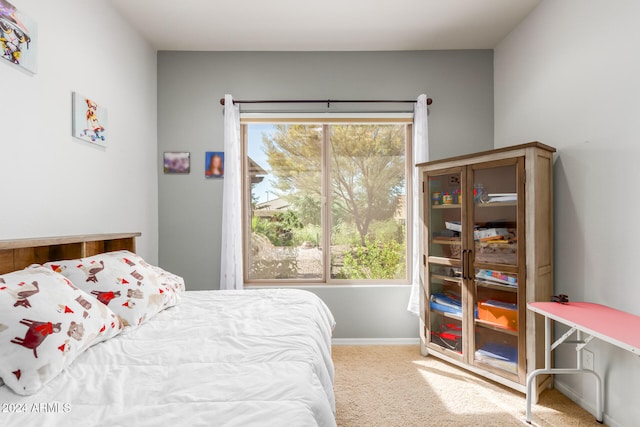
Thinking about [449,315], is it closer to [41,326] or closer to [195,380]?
[195,380]

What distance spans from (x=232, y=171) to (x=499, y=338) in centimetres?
260

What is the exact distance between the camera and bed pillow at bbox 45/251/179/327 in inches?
61.9

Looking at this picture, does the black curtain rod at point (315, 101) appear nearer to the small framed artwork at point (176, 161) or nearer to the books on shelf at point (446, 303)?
the small framed artwork at point (176, 161)

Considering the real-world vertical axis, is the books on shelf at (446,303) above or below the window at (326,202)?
below

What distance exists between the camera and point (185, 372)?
1.13 meters

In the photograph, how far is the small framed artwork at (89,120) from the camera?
206cm

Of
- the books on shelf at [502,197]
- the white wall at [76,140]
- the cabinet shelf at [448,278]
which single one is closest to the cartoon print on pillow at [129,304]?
the white wall at [76,140]

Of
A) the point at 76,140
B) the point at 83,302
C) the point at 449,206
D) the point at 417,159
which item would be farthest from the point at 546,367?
the point at 76,140

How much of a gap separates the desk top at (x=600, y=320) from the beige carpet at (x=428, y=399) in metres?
0.69

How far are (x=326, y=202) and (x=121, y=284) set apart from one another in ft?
6.44

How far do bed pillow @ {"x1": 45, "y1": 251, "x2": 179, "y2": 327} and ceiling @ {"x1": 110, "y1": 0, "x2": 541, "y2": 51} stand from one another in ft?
6.47

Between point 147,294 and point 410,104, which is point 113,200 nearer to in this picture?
point 147,294

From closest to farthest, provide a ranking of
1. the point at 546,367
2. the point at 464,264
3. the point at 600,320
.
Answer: the point at 600,320 → the point at 546,367 → the point at 464,264

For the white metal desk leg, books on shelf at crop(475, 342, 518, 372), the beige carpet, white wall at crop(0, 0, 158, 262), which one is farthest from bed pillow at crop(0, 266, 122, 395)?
books on shelf at crop(475, 342, 518, 372)
